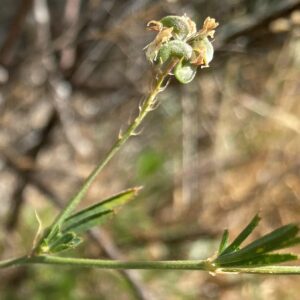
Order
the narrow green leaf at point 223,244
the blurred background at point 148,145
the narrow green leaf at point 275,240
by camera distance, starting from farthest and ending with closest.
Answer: the blurred background at point 148,145 → the narrow green leaf at point 223,244 → the narrow green leaf at point 275,240

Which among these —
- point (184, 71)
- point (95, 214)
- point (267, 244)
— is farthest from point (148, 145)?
point (267, 244)

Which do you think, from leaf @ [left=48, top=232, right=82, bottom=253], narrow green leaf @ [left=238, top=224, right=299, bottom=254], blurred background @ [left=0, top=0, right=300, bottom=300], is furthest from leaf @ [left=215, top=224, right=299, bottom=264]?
blurred background @ [left=0, top=0, right=300, bottom=300]

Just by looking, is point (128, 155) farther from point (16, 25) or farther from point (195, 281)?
point (16, 25)

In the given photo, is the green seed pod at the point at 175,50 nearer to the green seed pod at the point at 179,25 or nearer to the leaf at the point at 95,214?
the green seed pod at the point at 179,25

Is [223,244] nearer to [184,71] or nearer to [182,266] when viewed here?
[182,266]

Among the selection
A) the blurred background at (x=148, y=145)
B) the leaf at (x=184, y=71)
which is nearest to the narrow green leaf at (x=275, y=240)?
the leaf at (x=184, y=71)
